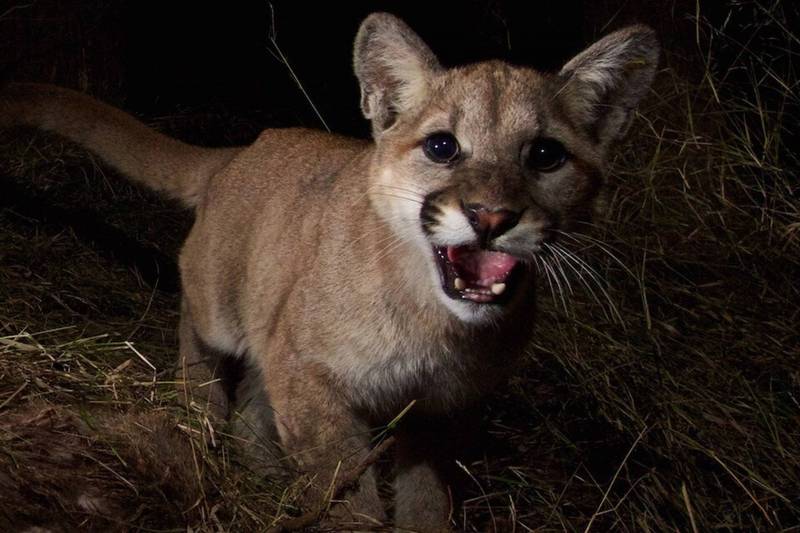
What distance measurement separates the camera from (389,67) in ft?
10.9

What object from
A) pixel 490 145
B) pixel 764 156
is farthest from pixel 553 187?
pixel 764 156

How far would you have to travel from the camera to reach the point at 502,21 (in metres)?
5.75

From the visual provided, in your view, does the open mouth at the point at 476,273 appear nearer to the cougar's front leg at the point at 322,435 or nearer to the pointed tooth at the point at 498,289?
the pointed tooth at the point at 498,289

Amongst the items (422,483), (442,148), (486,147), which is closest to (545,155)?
(486,147)

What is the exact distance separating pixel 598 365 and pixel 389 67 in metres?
1.56

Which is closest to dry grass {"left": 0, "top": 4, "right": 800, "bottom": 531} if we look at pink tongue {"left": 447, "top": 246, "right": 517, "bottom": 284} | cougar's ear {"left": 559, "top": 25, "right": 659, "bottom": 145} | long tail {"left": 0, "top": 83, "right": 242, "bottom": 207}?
pink tongue {"left": 447, "top": 246, "right": 517, "bottom": 284}

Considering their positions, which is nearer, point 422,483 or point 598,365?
point 422,483

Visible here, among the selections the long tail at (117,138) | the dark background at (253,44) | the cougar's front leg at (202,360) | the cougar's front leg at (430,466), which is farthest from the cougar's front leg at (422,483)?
the dark background at (253,44)

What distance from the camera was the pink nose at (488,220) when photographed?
8.83 feet

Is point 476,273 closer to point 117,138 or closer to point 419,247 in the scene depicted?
point 419,247

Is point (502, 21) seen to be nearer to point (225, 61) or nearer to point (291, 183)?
point (225, 61)

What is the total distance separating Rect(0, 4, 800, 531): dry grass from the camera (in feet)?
9.14

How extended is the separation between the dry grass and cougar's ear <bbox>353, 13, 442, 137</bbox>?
0.69 metres

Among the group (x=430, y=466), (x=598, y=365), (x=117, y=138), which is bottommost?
(x=598, y=365)
